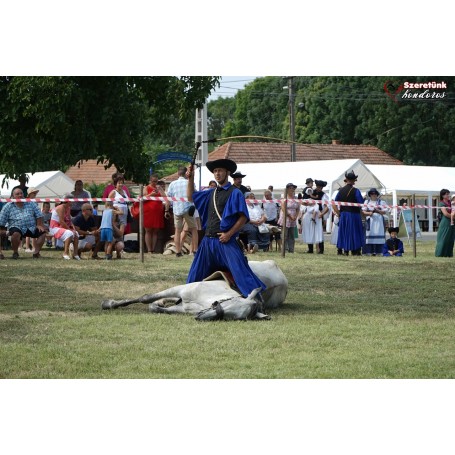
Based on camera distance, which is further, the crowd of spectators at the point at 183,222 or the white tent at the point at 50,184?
the white tent at the point at 50,184

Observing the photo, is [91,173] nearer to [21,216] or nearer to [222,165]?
[21,216]

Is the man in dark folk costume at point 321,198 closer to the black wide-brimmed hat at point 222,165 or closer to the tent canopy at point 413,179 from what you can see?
the tent canopy at point 413,179

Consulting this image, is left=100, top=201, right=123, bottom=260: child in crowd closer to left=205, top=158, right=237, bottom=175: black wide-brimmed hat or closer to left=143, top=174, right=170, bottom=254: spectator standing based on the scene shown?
left=143, top=174, right=170, bottom=254: spectator standing

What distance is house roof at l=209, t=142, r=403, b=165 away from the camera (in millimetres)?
59531

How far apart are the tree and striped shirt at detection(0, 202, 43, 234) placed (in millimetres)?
1719

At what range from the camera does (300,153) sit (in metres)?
60.8

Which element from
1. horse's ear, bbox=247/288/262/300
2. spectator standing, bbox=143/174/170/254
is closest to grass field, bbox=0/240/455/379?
horse's ear, bbox=247/288/262/300

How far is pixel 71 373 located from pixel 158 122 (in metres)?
A: 12.4

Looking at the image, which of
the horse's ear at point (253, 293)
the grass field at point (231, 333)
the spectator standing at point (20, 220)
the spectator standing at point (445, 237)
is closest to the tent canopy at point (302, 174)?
the spectator standing at point (445, 237)

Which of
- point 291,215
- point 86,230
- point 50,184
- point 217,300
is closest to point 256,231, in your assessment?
point 291,215

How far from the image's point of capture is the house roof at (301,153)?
59.5 meters
